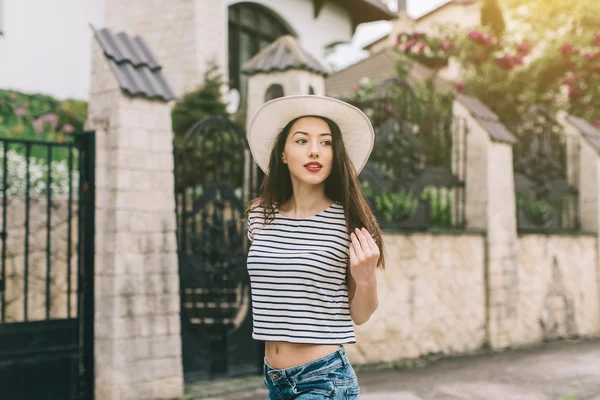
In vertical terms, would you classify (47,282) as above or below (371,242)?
below

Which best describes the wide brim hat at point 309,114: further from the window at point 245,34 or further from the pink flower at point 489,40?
the window at point 245,34

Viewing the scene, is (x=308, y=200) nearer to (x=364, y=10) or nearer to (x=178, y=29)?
(x=178, y=29)

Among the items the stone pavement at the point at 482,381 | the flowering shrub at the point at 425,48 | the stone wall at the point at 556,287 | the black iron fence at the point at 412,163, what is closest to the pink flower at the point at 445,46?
the flowering shrub at the point at 425,48

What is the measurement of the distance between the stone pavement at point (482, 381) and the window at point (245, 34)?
8222 millimetres

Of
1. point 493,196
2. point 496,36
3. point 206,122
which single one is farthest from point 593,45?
point 206,122

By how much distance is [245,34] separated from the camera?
610 inches

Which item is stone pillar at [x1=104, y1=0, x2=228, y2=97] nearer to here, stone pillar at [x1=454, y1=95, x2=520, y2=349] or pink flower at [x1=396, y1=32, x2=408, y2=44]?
pink flower at [x1=396, y1=32, x2=408, y2=44]

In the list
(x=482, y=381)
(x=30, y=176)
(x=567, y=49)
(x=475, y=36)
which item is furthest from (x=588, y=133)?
(x=30, y=176)

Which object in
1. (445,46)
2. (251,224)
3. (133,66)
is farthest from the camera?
(445,46)

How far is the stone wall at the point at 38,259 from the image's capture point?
221 inches

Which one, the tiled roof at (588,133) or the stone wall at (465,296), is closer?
the stone wall at (465,296)

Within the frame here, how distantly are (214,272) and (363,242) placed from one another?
4079 millimetres

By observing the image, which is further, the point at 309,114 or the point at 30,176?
the point at 30,176

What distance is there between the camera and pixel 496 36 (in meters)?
14.0
